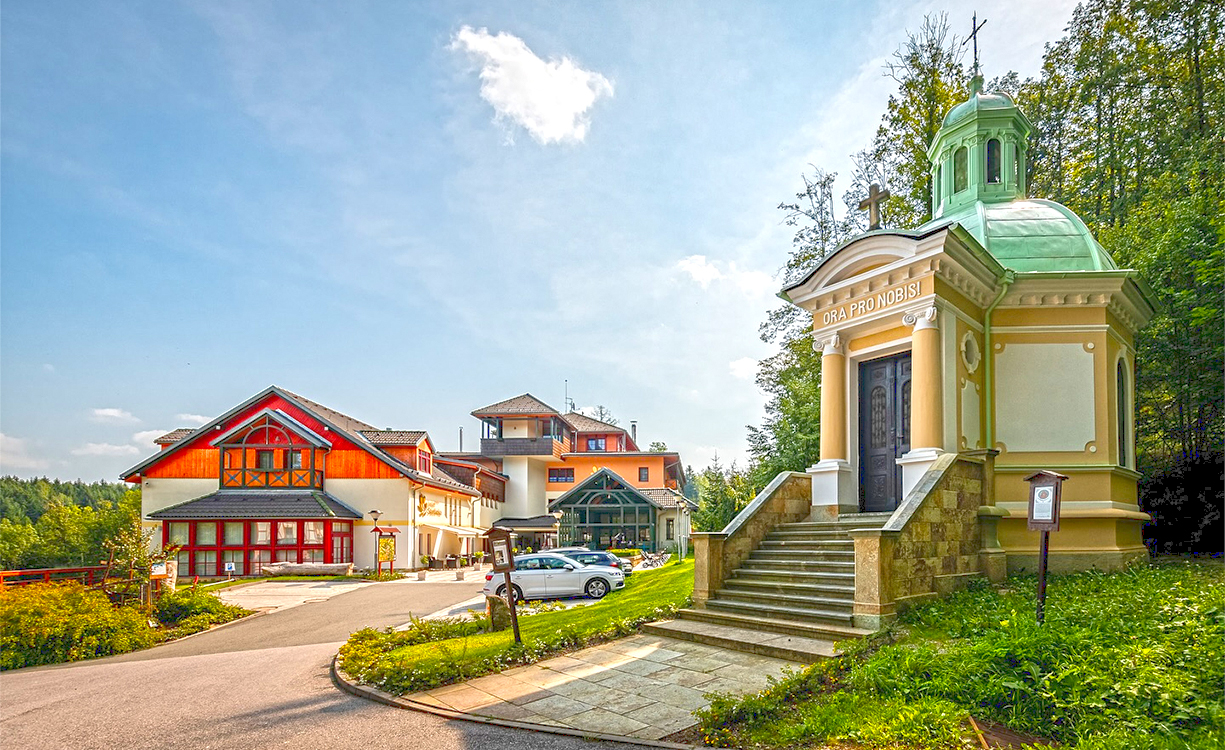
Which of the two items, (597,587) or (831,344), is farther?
(597,587)

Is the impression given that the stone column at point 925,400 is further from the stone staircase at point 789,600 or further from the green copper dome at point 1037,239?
the green copper dome at point 1037,239

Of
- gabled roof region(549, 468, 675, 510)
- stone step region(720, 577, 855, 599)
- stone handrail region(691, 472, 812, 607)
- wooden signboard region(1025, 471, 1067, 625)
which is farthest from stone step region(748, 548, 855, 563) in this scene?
gabled roof region(549, 468, 675, 510)

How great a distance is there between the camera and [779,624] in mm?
8883

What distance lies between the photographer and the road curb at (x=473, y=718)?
231 inches

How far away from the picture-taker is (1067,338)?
11.7m

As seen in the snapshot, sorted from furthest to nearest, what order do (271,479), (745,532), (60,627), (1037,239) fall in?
(271,479) < (60,627) < (1037,239) < (745,532)

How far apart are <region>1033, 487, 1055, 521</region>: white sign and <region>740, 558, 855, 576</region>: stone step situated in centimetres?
290

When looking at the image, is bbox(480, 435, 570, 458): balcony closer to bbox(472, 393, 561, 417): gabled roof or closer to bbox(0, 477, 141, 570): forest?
bbox(472, 393, 561, 417): gabled roof

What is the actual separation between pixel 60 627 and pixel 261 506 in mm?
18699

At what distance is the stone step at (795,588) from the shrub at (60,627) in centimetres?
1146

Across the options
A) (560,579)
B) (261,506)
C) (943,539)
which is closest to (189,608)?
(560,579)

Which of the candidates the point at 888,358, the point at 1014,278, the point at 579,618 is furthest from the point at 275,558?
the point at 1014,278

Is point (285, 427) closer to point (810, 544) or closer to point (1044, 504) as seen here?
point (810, 544)

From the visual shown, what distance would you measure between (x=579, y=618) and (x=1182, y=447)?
1443 cm
